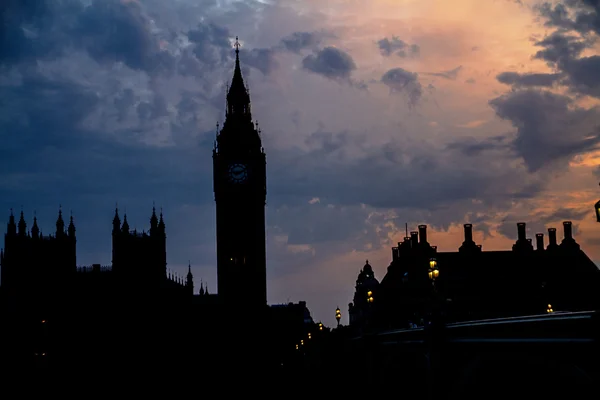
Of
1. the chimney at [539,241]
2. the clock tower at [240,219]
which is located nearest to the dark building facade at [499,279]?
the chimney at [539,241]

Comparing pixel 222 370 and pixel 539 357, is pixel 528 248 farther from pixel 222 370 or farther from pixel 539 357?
pixel 539 357

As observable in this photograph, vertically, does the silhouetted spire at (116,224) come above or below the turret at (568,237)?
above

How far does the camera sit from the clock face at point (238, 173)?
129 meters

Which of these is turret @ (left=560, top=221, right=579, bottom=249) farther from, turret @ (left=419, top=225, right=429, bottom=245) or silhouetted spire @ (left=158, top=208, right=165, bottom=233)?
silhouetted spire @ (left=158, top=208, right=165, bottom=233)

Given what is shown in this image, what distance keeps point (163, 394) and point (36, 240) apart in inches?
1892

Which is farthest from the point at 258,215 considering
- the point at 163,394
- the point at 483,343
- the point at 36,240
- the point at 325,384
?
the point at 483,343

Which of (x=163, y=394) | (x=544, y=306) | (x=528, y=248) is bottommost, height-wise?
(x=163, y=394)

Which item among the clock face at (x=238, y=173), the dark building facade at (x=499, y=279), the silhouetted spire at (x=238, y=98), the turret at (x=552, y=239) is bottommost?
the dark building facade at (x=499, y=279)

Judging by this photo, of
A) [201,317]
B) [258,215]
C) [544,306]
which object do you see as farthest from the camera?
[201,317]

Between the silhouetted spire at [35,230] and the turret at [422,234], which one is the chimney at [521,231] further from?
the silhouetted spire at [35,230]

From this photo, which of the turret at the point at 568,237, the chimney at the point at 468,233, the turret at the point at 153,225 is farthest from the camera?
the turret at the point at 153,225

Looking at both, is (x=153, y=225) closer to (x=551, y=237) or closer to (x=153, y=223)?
(x=153, y=223)

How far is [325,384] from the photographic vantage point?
2815 inches

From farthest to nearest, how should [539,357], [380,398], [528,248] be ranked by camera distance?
1. [528,248]
2. [380,398]
3. [539,357]
